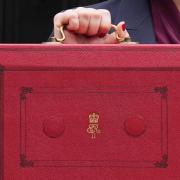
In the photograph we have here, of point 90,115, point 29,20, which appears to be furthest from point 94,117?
point 29,20

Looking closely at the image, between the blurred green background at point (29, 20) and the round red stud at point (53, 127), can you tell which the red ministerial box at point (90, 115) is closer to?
the round red stud at point (53, 127)

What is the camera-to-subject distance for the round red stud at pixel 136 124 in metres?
0.48

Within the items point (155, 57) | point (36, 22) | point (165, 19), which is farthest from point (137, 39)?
point (36, 22)

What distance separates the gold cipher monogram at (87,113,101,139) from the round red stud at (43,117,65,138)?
0.02 meters

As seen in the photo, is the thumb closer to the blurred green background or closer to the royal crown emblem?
the royal crown emblem

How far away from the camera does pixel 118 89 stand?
48cm

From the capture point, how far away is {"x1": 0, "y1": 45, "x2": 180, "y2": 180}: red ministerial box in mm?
475

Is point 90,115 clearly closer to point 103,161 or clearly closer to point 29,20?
point 103,161

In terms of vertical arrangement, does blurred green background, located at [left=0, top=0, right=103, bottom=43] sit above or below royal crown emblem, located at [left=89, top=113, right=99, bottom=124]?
above

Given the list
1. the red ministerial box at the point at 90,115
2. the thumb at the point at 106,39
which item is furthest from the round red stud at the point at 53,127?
the thumb at the point at 106,39

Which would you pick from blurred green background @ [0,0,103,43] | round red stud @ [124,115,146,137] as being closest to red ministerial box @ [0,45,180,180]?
round red stud @ [124,115,146,137]

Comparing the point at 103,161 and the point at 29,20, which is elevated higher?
the point at 29,20

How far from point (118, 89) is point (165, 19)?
0.68ft

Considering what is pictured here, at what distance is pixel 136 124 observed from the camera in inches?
18.7
